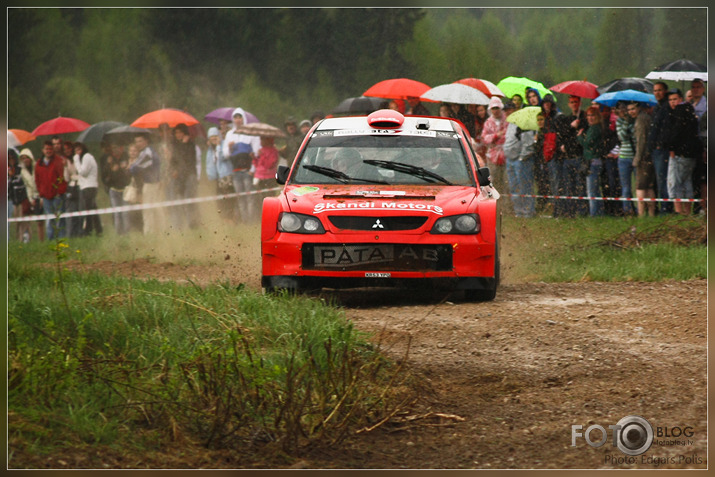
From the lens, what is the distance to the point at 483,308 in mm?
9680

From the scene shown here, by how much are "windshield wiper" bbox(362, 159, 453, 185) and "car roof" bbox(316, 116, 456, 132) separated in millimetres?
656

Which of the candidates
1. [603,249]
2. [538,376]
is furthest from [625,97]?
[538,376]

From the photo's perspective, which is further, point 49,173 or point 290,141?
point 49,173

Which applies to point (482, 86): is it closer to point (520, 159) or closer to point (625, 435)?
point (520, 159)

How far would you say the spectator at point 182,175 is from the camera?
20719 millimetres

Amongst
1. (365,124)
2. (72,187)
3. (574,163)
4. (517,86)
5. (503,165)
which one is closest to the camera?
(365,124)

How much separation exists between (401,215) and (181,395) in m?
4.09

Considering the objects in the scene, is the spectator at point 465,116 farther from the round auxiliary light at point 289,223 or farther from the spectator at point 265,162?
the round auxiliary light at point 289,223

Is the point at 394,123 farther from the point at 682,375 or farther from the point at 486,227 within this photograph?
the point at 682,375

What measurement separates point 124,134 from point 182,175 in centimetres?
230

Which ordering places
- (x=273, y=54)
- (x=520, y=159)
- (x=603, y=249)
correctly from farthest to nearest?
1. (x=273, y=54)
2. (x=520, y=159)
3. (x=603, y=249)

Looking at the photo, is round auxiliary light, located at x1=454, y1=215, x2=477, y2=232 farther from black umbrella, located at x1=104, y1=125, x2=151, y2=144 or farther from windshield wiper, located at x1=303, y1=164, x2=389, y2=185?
black umbrella, located at x1=104, y1=125, x2=151, y2=144

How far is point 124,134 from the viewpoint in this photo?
2234cm

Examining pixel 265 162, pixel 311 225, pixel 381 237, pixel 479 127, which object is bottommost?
pixel 381 237
